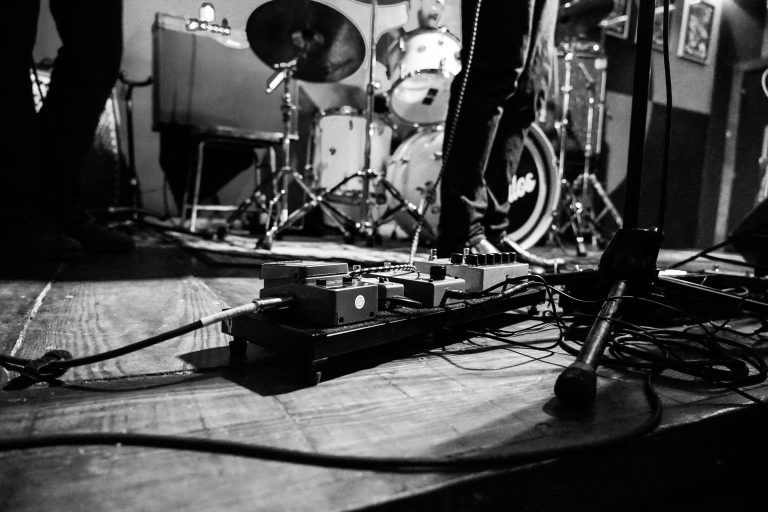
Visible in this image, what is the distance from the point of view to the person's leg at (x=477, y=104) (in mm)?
1395

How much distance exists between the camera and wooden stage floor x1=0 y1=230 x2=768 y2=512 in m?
0.37

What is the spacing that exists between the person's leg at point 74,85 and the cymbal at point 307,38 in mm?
704

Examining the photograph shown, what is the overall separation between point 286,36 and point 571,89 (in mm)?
2110

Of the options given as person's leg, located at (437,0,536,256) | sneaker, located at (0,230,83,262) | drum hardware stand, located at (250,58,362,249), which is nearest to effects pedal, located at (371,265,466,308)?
person's leg, located at (437,0,536,256)

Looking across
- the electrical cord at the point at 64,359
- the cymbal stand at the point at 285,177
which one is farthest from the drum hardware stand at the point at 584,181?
the electrical cord at the point at 64,359

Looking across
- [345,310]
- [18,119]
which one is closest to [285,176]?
[18,119]

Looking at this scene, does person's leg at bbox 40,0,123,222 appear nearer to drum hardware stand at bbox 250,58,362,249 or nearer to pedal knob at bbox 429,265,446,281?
drum hardware stand at bbox 250,58,362,249

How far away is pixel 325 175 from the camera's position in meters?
3.69

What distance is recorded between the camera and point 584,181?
11.8 ft

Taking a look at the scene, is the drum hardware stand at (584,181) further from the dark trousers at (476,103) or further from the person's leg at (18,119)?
the person's leg at (18,119)

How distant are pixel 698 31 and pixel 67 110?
5281 mm

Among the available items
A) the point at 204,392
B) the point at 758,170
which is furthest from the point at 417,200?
the point at 758,170

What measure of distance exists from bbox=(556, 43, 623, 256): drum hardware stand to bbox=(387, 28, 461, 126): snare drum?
79 cm

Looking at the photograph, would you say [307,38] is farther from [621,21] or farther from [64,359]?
[621,21]
